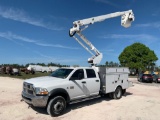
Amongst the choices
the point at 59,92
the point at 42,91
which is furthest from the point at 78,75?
the point at 42,91

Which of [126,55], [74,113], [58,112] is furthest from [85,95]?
[126,55]

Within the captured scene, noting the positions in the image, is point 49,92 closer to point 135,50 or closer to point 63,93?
point 63,93

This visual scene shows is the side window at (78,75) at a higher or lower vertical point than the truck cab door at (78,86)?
higher

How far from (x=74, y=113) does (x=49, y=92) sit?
63.1 inches

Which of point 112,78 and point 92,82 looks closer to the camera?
point 92,82

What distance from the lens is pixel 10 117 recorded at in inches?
300

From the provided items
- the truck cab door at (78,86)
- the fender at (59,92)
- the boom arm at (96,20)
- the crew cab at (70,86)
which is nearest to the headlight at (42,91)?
the crew cab at (70,86)

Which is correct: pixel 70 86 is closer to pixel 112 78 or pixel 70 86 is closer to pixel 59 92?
pixel 59 92

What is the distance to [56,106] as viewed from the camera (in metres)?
7.98

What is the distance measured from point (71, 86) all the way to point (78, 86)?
521mm

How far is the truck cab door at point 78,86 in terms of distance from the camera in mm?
8832

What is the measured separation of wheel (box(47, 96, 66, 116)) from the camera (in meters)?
7.78

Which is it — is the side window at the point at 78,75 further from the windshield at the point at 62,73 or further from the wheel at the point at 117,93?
the wheel at the point at 117,93

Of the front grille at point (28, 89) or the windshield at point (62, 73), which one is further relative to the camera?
the windshield at point (62, 73)
